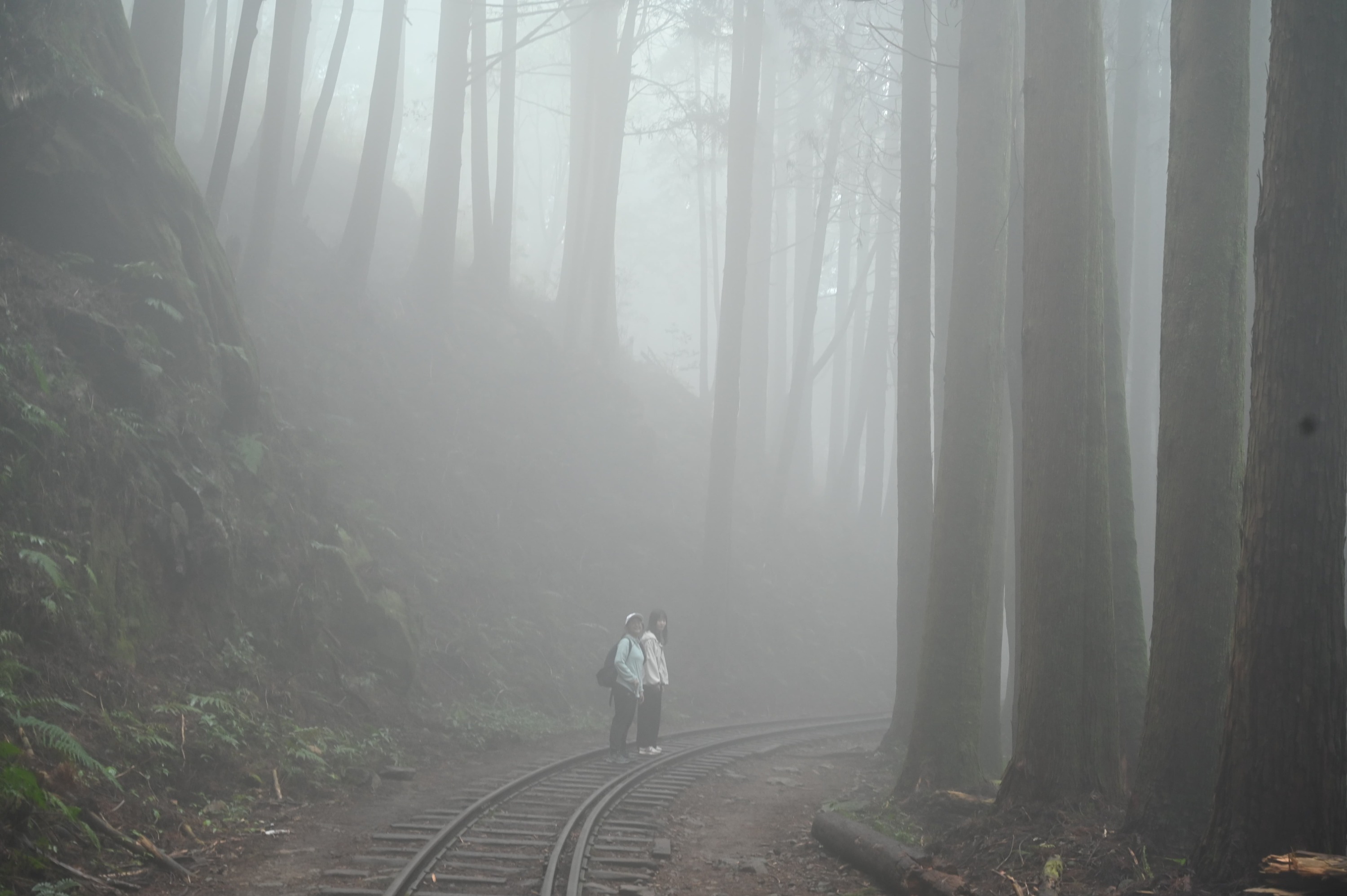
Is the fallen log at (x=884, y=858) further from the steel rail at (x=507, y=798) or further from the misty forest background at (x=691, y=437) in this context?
the steel rail at (x=507, y=798)

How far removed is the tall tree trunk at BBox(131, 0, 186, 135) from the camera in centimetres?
1385

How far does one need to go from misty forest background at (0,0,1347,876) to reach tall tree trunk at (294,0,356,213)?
0.22 metres

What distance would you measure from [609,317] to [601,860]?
2179 centimetres

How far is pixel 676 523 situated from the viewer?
22.4 m

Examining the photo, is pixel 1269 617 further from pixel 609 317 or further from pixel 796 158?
pixel 796 158

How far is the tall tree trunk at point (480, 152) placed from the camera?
2273 cm

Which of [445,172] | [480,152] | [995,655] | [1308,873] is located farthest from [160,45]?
[1308,873]

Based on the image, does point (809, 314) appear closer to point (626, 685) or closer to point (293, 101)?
point (293, 101)

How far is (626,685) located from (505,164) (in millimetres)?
17599

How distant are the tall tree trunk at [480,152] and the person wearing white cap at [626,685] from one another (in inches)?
619

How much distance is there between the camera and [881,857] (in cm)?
662

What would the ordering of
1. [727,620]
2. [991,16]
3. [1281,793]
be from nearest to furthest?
[1281,793] < [991,16] < [727,620]

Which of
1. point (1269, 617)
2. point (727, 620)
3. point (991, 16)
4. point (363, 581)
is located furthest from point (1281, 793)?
point (727, 620)

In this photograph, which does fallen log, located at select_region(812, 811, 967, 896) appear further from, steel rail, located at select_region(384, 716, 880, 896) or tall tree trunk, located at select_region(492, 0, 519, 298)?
tall tree trunk, located at select_region(492, 0, 519, 298)
